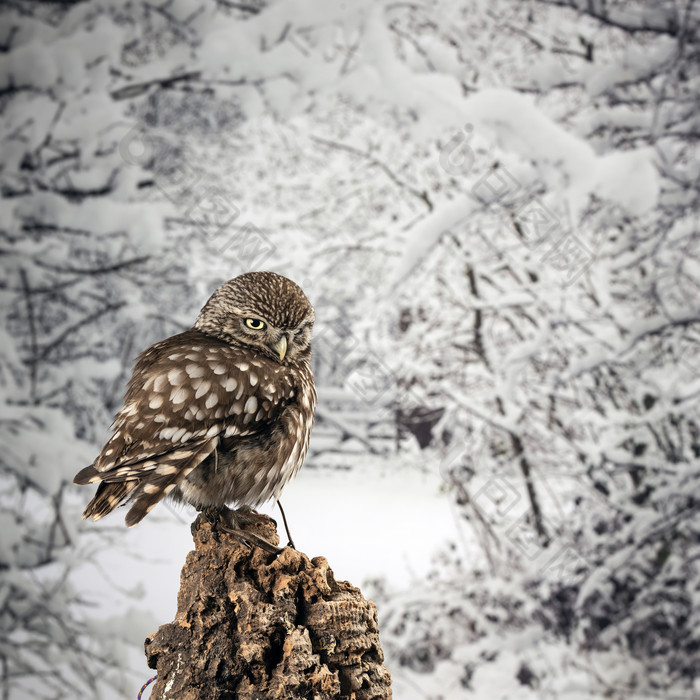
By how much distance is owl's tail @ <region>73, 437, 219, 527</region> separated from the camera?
3.66 ft

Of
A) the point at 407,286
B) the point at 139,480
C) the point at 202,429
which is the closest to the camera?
the point at 139,480

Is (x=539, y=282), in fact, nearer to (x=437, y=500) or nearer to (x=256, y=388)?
(x=437, y=500)

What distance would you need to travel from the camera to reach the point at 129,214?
316 cm

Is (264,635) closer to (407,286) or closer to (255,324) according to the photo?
(255,324)

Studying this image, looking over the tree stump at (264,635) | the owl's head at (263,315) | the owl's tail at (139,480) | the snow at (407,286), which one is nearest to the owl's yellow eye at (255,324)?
the owl's head at (263,315)

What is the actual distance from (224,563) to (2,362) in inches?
94.6

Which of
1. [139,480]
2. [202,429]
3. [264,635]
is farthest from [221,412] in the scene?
[264,635]

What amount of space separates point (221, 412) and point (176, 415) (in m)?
0.09

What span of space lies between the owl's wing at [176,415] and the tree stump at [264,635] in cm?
22

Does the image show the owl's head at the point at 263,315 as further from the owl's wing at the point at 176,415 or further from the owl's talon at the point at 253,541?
the owl's talon at the point at 253,541

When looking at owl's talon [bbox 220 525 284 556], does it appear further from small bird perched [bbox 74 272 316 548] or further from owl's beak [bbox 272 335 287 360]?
owl's beak [bbox 272 335 287 360]

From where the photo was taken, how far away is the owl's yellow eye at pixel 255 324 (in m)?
1.48

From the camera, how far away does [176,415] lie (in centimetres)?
125

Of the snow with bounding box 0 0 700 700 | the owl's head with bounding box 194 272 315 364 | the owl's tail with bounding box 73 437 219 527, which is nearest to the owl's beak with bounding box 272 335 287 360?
the owl's head with bounding box 194 272 315 364
